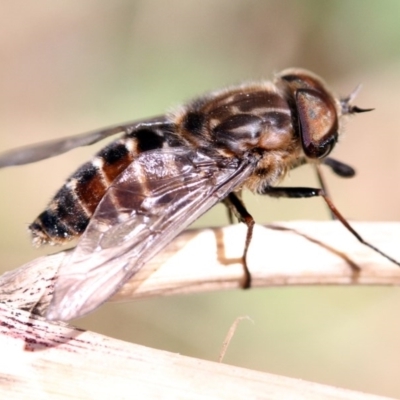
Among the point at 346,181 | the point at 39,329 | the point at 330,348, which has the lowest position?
the point at 330,348

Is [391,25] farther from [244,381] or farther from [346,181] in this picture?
[244,381]

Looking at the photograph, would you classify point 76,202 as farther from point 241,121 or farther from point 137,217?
point 241,121

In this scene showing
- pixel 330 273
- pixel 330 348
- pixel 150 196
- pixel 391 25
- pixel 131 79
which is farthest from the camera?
pixel 131 79

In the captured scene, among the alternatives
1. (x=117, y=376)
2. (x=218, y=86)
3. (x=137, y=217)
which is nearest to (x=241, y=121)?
(x=137, y=217)

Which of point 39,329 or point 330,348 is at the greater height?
point 39,329

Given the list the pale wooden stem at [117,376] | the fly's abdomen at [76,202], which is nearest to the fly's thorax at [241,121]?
the fly's abdomen at [76,202]

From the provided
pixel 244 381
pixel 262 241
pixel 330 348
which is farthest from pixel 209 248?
pixel 330 348
